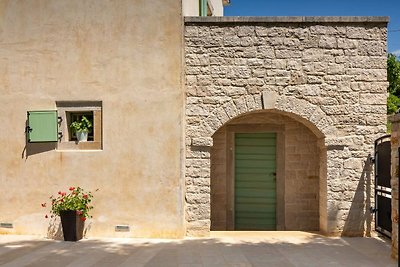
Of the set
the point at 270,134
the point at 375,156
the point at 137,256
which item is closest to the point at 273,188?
the point at 270,134

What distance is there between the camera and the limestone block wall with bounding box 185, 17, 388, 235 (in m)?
7.22

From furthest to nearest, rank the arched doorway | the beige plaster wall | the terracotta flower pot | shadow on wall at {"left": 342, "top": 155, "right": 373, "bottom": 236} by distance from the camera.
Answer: the arched doorway → shadow on wall at {"left": 342, "top": 155, "right": 373, "bottom": 236} → the beige plaster wall → the terracotta flower pot

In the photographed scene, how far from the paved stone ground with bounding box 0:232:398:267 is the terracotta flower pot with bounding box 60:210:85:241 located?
17 centimetres

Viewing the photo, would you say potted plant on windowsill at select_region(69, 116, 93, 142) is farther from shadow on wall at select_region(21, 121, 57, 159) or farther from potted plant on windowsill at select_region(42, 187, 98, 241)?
potted plant on windowsill at select_region(42, 187, 98, 241)

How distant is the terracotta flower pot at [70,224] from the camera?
270 inches

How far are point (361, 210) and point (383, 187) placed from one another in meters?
0.64

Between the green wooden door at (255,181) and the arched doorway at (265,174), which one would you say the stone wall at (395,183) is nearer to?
the arched doorway at (265,174)

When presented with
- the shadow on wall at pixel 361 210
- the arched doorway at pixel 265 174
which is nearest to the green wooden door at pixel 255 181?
the arched doorway at pixel 265 174

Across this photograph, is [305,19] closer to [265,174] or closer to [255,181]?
[265,174]

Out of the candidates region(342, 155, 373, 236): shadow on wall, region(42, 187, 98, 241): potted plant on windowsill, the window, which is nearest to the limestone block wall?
region(342, 155, 373, 236): shadow on wall

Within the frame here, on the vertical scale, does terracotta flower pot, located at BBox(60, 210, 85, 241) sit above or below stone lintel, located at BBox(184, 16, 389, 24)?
below

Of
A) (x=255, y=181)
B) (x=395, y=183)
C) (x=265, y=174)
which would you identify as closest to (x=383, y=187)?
(x=395, y=183)

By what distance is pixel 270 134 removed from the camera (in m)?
8.33

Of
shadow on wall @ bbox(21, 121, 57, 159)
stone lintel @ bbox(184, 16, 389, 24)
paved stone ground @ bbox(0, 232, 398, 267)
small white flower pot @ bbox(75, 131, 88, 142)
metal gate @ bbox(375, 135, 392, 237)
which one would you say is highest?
stone lintel @ bbox(184, 16, 389, 24)
